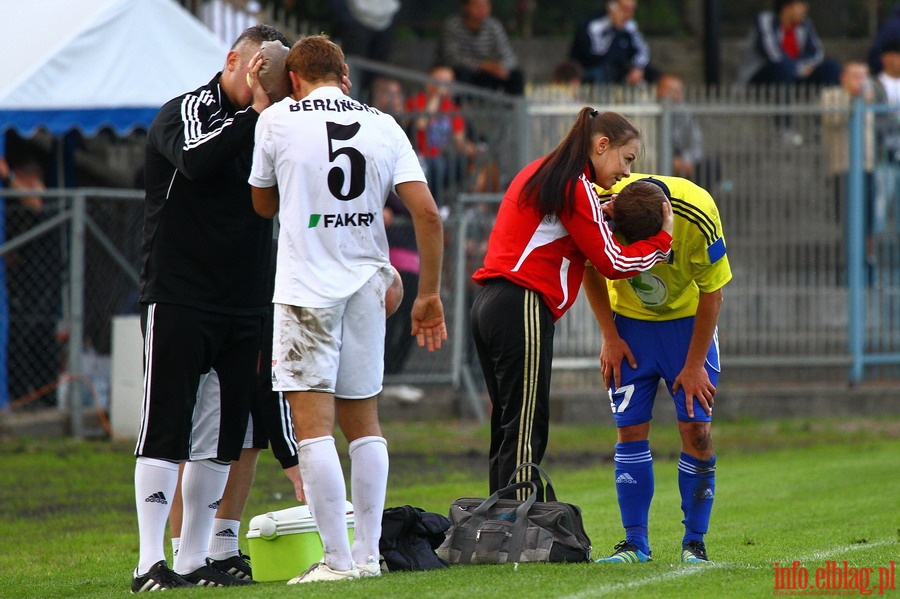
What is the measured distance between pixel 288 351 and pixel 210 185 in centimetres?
99

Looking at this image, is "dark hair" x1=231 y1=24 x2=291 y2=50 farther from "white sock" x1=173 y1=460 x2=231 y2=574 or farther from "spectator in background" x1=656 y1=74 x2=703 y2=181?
"spectator in background" x1=656 y1=74 x2=703 y2=181

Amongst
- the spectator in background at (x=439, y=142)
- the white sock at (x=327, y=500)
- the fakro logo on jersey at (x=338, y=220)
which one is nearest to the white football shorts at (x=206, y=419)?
the white sock at (x=327, y=500)

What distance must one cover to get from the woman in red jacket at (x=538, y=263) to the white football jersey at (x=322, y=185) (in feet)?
2.93

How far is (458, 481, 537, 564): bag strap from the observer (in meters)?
6.11

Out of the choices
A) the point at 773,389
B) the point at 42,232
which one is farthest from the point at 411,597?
the point at 773,389

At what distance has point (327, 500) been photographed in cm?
568

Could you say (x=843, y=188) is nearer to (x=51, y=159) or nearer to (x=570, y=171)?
(x=51, y=159)

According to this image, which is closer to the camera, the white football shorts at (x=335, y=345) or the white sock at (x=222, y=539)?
the white football shorts at (x=335, y=345)

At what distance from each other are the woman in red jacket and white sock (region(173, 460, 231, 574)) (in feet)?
4.45

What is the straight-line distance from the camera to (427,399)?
1542cm

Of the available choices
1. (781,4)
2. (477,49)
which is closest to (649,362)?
(477,49)

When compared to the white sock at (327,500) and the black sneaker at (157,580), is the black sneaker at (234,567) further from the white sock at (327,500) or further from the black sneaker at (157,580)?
the white sock at (327,500)

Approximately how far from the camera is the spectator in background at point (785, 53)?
63.4ft

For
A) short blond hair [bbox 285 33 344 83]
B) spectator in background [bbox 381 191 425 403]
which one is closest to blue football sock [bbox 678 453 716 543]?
short blond hair [bbox 285 33 344 83]
